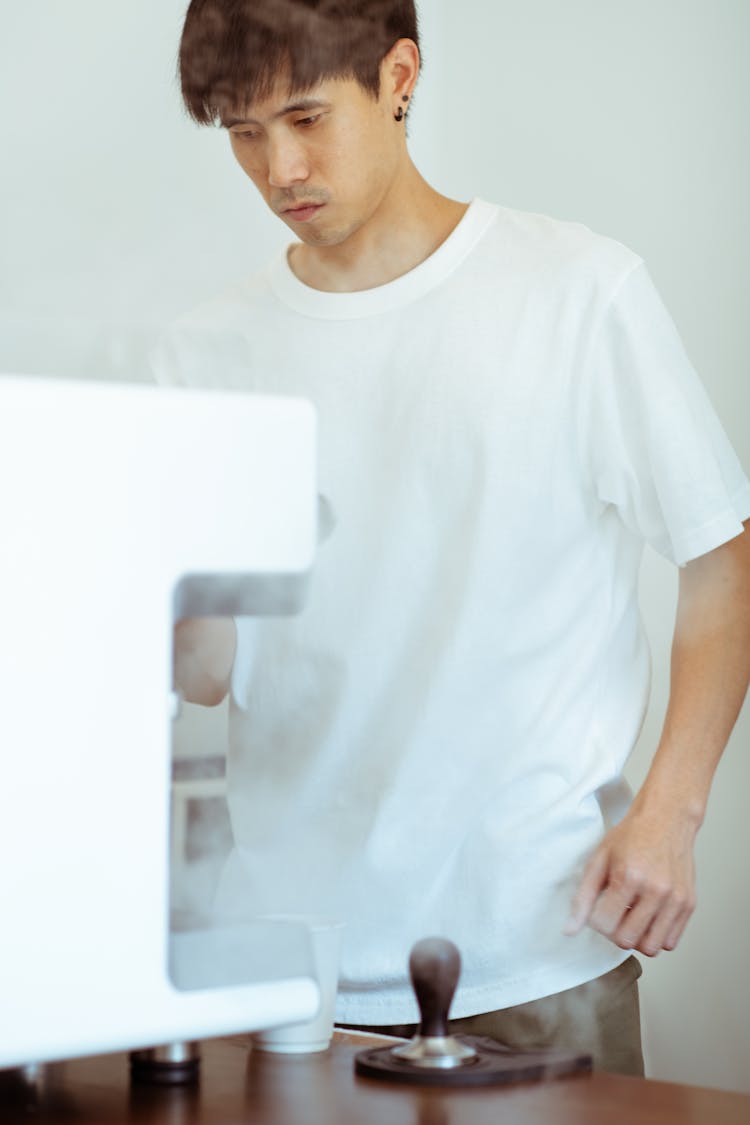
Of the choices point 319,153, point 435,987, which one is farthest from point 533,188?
point 435,987

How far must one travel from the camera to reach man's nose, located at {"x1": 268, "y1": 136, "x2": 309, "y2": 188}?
125cm

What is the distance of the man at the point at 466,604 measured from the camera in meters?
1.22

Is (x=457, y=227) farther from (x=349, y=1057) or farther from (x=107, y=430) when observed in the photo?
(x=349, y=1057)

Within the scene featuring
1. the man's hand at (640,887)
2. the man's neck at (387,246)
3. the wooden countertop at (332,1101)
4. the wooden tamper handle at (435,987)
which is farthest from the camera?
the man's neck at (387,246)

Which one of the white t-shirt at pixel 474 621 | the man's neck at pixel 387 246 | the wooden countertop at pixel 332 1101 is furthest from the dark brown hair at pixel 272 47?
the wooden countertop at pixel 332 1101

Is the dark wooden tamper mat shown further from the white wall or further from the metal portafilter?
the white wall

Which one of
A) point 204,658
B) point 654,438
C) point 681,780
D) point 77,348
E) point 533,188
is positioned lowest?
point 681,780

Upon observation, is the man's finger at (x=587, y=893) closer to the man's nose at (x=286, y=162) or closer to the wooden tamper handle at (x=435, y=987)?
the wooden tamper handle at (x=435, y=987)

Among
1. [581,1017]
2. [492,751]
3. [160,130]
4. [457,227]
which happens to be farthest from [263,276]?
[581,1017]

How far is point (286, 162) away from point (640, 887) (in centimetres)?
71

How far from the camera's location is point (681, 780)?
117 centimetres

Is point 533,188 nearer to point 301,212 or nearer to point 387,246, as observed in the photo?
point 387,246

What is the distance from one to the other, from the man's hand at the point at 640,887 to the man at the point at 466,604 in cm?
3

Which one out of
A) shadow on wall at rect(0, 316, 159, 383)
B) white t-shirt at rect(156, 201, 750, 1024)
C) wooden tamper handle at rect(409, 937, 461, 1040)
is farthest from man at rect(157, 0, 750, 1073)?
wooden tamper handle at rect(409, 937, 461, 1040)
